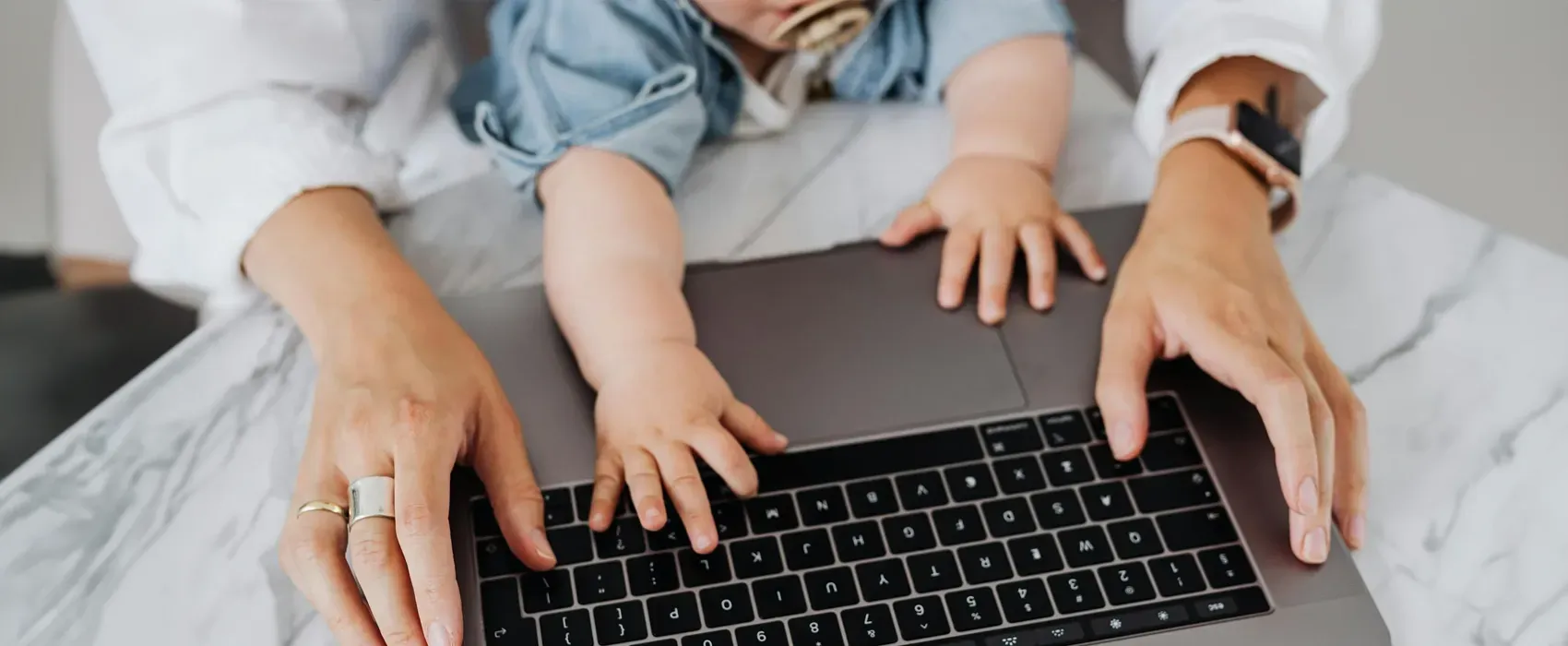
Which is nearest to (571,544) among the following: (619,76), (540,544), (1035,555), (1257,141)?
(540,544)

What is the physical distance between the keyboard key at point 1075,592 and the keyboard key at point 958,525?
41 mm

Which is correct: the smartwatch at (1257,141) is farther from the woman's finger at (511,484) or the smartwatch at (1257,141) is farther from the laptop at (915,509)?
the woman's finger at (511,484)

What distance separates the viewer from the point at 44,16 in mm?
1001

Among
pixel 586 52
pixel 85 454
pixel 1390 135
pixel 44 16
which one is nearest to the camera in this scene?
pixel 85 454

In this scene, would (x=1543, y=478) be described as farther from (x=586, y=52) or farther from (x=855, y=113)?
(x=586, y=52)

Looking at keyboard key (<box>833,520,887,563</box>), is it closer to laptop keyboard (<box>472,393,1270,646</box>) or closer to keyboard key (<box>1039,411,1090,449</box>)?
laptop keyboard (<box>472,393,1270,646</box>)

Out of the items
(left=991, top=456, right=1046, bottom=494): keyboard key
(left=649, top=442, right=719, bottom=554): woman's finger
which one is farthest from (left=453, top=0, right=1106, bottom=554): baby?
(left=991, top=456, right=1046, bottom=494): keyboard key

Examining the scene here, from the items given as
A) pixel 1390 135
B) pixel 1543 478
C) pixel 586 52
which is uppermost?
pixel 586 52

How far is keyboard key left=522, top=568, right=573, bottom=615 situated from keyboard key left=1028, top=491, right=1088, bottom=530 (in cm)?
23

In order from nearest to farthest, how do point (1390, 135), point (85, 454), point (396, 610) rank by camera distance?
point (396, 610) → point (85, 454) → point (1390, 135)

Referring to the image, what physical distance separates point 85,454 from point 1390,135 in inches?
44.2

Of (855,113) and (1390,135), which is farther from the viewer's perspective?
(1390,135)

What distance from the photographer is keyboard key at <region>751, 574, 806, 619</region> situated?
0.54m

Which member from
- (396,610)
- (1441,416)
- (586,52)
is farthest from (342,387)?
(1441,416)
